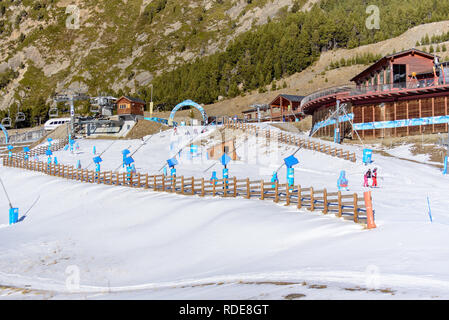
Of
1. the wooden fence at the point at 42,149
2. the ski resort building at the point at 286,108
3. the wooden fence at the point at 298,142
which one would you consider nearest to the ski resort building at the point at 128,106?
the wooden fence at the point at 42,149

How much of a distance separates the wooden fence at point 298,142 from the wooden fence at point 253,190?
11726 millimetres

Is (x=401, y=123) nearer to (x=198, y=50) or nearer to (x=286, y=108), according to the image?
(x=286, y=108)

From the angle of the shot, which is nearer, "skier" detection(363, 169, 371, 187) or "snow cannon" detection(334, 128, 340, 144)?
"skier" detection(363, 169, 371, 187)

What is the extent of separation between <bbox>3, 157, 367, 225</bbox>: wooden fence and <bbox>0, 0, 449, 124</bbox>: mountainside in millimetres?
77083

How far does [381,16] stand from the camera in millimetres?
130875

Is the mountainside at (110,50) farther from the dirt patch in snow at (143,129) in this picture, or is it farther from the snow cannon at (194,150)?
the snow cannon at (194,150)

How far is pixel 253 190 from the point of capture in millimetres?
24031

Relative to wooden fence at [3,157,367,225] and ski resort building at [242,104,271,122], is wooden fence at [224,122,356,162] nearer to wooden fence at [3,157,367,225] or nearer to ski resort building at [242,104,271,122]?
wooden fence at [3,157,367,225]

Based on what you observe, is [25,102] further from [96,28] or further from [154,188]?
[154,188]

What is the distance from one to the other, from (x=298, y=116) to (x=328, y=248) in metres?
65.4

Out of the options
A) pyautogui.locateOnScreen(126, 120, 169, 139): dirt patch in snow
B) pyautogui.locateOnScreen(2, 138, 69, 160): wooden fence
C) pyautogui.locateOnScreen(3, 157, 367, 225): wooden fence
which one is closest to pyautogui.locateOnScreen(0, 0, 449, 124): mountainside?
pyautogui.locateOnScreen(126, 120, 169, 139): dirt patch in snow

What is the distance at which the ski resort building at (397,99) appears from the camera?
43.2 m

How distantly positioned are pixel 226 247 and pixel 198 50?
6251 inches

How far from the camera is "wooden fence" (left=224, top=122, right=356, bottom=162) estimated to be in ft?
122
